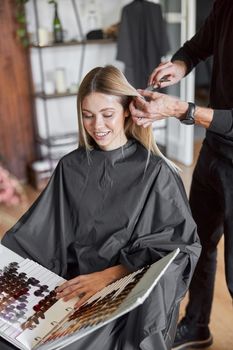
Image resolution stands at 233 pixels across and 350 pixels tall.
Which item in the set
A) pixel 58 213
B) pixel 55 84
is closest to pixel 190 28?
pixel 55 84

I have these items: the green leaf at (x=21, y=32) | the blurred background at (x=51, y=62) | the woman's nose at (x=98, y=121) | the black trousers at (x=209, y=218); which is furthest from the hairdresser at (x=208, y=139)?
the green leaf at (x=21, y=32)

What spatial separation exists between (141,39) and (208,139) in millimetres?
2186

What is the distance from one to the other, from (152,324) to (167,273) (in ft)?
0.48

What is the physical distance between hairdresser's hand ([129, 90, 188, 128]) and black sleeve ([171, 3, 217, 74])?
1.38 ft

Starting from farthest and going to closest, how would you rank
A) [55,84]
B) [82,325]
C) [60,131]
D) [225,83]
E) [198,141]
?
1. [198,141]
2. [60,131]
3. [55,84]
4. [225,83]
5. [82,325]

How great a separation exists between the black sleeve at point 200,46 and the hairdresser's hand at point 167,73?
0.18ft

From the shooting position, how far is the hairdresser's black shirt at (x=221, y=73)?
4.38 feet

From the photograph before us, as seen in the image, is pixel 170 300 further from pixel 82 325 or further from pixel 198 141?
pixel 198 141

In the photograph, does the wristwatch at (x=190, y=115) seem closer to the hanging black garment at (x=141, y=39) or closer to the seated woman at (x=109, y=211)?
the seated woman at (x=109, y=211)

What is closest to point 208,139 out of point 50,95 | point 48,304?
point 48,304

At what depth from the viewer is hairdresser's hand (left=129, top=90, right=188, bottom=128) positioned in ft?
4.22

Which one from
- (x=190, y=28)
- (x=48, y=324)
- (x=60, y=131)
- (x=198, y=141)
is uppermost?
(x=190, y=28)

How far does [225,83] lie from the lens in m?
1.43

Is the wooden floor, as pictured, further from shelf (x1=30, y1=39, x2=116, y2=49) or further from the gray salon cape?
shelf (x1=30, y1=39, x2=116, y2=49)
